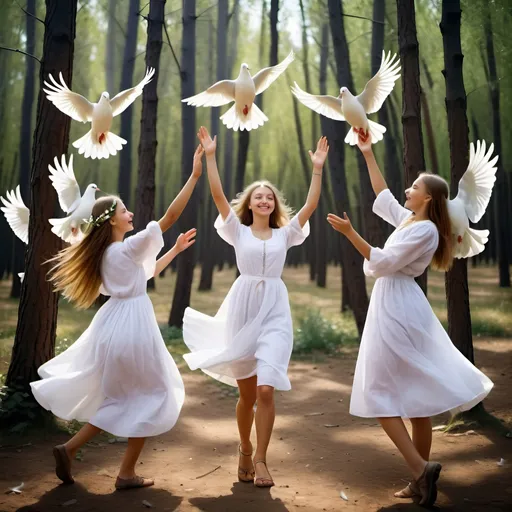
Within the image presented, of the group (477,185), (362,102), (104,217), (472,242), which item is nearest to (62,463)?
(104,217)

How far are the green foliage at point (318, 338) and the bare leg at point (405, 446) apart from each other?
5318 mm

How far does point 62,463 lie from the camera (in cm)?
340

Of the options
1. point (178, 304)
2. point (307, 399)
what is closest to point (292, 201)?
point (178, 304)

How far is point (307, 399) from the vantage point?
613 centimetres

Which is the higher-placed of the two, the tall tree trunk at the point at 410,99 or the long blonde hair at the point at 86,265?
the tall tree trunk at the point at 410,99

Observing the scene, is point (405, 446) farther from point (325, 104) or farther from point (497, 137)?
point (497, 137)

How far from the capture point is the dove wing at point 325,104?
3930mm

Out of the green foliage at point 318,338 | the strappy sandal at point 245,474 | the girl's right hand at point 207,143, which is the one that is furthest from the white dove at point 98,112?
the green foliage at point 318,338

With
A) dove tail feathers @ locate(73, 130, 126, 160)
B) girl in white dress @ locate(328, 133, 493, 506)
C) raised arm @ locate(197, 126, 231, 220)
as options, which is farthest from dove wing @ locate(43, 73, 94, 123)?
girl in white dress @ locate(328, 133, 493, 506)

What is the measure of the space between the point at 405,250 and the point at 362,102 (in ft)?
3.94

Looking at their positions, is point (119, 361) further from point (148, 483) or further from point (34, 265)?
point (34, 265)

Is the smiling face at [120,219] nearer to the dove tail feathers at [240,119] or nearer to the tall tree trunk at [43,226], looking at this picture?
the dove tail feathers at [240,119]

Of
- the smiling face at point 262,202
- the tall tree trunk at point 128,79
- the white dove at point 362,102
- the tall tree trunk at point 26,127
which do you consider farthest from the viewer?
the tall tree trunk at point 128,79

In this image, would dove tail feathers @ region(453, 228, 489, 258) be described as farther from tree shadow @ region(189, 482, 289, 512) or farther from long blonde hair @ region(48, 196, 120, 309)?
→ long blonde hair @ region(48, 196, 120, 309)
